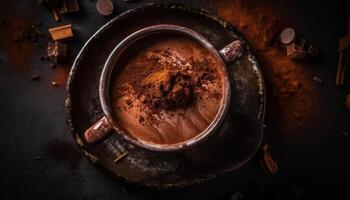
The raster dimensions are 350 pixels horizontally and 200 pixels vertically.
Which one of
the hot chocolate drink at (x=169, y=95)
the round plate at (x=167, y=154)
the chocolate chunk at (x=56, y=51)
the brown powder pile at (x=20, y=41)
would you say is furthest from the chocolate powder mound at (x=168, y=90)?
the brown powder pile at (x=20, y=41)

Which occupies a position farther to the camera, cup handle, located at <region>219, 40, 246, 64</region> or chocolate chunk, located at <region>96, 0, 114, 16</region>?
chocolate chunk, located at <region>96, 0, 114, 16</region>

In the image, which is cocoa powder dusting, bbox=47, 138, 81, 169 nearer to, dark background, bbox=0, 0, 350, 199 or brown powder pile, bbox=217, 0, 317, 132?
dark background, bbox=0, 0, 350, 199

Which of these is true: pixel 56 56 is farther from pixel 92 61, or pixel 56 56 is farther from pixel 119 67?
pixel 119 67

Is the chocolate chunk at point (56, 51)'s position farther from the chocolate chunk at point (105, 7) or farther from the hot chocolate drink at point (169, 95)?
the hot chocolate drink at point (169, 95)

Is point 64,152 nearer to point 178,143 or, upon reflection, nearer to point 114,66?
point 114,66

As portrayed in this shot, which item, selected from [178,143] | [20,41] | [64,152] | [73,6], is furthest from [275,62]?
[20,41]

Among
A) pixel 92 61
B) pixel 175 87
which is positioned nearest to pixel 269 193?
pixel 175 87

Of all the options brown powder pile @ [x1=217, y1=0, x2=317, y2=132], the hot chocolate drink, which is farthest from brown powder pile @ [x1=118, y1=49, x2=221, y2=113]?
brown powder pile @ [x1=217, y1=0, x2=317, y2=132]
